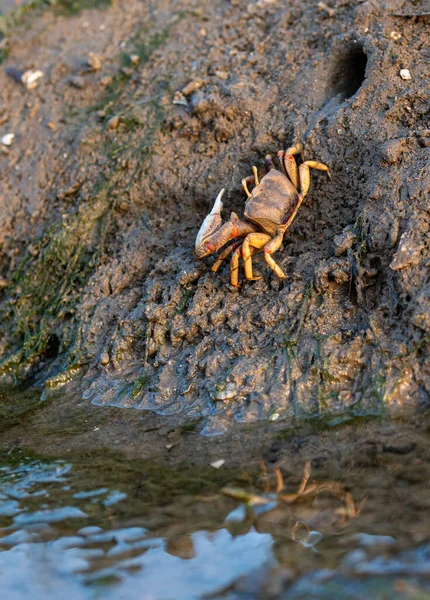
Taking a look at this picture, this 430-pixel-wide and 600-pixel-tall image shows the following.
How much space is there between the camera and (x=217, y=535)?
319 cm

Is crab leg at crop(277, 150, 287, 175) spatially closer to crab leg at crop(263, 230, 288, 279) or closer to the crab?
the crab

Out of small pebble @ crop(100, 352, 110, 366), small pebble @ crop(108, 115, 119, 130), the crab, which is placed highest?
small pebble @ crop(108, 115, 119, 130)

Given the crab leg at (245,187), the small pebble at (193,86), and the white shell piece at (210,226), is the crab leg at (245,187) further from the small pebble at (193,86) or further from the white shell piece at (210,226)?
the small pebble at (193,86)

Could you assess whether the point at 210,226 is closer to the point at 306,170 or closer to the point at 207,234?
the point at 207,234

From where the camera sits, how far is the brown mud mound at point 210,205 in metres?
4.37

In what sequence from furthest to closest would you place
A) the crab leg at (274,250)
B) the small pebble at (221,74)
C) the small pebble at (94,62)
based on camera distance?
1. the small pebble at (94,62)
2. the small pebble at (221,74)
3. the crab leg at (274,250)

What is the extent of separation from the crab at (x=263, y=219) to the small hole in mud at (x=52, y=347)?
1.61m

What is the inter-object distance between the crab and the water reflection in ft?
6.03

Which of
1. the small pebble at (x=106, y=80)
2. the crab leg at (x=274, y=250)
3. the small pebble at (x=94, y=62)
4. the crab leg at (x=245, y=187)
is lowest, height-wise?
the crab leg at (x=274, y=250)

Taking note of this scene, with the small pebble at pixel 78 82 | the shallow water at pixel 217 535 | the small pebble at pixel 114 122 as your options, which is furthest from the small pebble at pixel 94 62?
the shallow water at pixel 217 535

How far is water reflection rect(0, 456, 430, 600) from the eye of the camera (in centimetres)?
282

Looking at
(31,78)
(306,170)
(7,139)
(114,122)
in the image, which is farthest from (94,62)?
(306,170)

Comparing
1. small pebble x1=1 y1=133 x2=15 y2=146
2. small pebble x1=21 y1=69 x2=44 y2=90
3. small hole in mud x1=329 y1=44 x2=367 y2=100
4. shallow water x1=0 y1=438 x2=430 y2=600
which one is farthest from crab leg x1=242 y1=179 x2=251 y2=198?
small pebble x1=21 y1=69 x2=44 y2=90

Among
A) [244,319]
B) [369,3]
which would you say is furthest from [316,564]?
[369,3]
